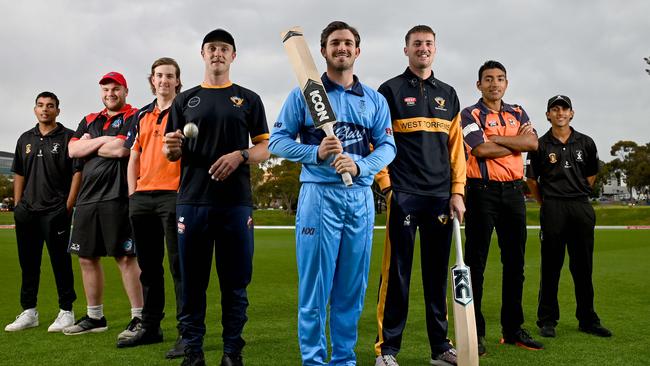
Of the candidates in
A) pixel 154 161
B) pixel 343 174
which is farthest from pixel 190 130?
pixel 343 174

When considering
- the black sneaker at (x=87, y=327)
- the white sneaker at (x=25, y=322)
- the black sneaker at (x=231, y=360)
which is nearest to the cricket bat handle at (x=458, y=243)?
the black sneaker at (x=231, y=360)

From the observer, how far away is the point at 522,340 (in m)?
4.62

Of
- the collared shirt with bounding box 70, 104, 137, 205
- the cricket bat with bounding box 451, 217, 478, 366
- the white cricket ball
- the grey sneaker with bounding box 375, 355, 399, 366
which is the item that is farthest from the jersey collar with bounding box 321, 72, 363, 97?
the collared shirt with bounding box 70, 104, 137, 205

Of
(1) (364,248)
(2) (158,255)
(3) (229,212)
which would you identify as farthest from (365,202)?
(2) (158,255)

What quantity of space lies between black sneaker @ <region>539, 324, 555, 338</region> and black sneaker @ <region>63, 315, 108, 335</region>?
4152 millimetres

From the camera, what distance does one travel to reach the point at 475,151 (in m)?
4.61

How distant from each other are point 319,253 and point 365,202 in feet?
1.46

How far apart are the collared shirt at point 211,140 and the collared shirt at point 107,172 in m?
1.25

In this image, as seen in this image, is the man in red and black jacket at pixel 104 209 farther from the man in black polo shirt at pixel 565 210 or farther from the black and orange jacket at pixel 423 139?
the man in black polo shirt at pixel 565 210

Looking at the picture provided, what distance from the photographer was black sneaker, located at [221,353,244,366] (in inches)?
152

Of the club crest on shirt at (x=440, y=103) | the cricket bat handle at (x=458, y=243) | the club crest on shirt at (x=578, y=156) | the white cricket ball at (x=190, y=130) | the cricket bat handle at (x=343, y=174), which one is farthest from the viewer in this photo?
the club crest on shirt at (x=578, y=156)

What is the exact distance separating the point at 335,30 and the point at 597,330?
372cm

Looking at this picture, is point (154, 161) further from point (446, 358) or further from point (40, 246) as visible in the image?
point (446, 358)

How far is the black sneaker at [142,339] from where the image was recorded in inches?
179
